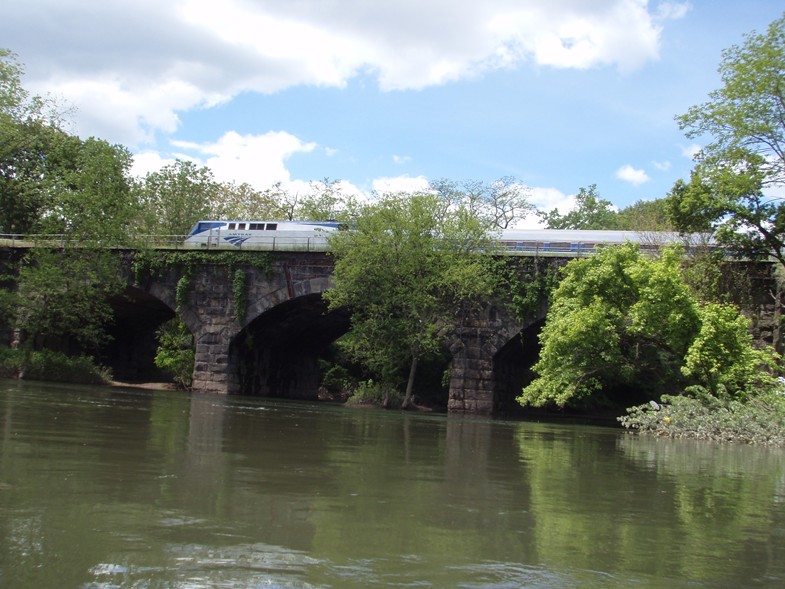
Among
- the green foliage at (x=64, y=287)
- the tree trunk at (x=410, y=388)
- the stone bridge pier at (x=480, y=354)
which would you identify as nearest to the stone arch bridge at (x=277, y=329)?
the stone bridge pier at (x=480, y=354)

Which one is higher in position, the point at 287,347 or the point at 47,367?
the point at 287,347

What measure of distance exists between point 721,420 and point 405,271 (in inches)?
597

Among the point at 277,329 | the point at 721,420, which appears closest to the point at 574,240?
the point at 277,329

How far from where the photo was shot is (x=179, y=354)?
42719 millimetres

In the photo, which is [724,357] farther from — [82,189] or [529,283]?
[82,189]

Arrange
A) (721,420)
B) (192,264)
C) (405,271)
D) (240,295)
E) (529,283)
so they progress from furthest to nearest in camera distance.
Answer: (192,264) → (240,295) → (405,271) → (529,283) → (721,420)

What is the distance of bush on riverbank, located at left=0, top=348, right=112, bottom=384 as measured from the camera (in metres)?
32.0

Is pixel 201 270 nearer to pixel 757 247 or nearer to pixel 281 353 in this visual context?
pixel 281 353

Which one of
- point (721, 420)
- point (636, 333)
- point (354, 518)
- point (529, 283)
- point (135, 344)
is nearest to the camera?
point (354, 518)

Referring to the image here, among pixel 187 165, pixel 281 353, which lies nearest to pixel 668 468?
pixel 281 353

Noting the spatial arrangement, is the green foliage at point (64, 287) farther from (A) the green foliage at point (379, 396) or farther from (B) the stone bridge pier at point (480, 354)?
(B) the stone bridge pier at point (480, 354)

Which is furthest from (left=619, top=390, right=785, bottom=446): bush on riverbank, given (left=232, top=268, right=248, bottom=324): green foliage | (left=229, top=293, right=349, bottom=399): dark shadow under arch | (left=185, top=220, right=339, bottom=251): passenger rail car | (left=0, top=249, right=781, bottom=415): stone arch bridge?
(left=185, top=220, right=339, bottom=251): passenger rail car

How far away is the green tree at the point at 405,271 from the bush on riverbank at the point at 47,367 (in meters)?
11.2

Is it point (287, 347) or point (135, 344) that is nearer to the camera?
point (287, 347)
